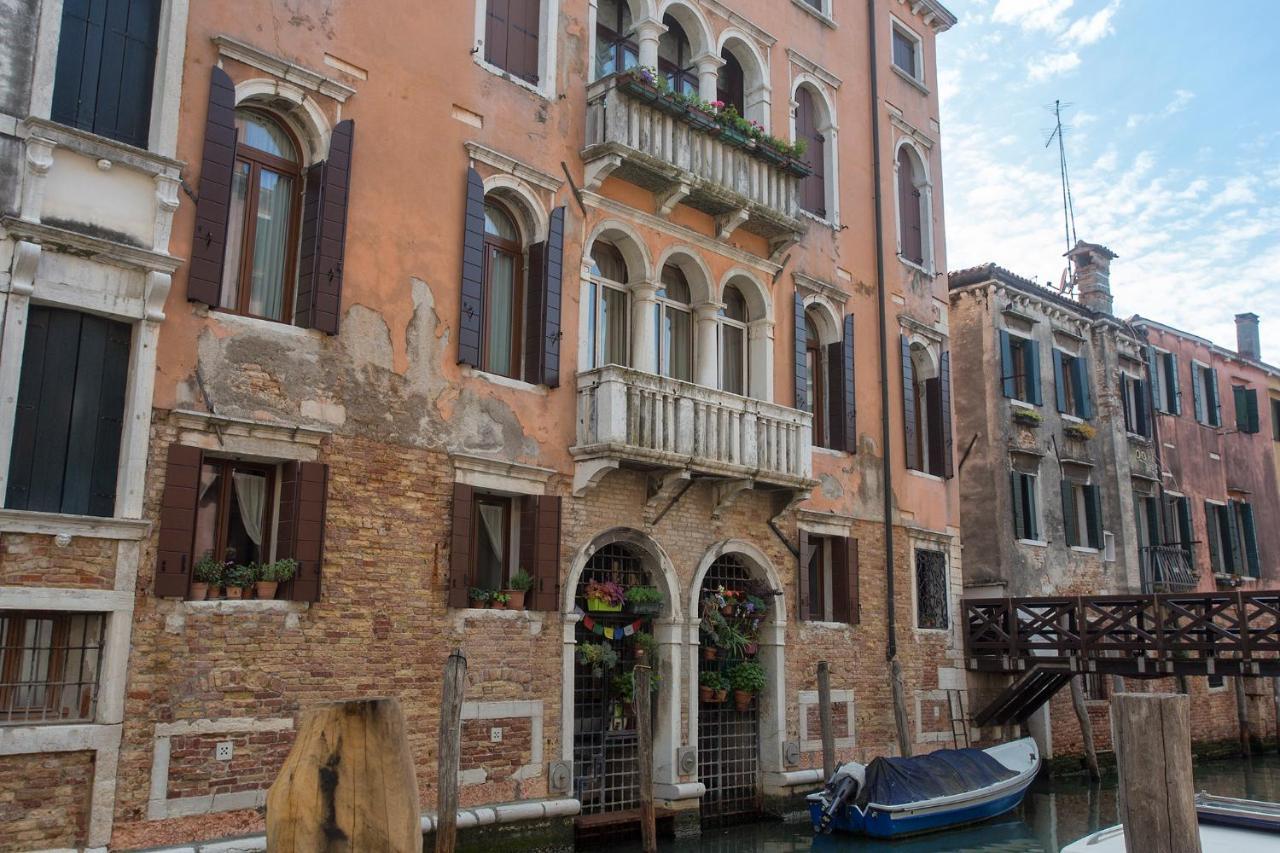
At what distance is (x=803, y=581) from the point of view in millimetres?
13867

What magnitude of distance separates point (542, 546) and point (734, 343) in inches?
173

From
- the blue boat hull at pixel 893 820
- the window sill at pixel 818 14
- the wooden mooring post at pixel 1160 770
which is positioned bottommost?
the blue boat hull at pixel 893 820

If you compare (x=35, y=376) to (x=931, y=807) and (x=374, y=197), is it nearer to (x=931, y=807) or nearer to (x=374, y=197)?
(x=374, y=197)

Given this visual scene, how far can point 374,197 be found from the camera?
398 inches

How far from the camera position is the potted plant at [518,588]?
10711 mm

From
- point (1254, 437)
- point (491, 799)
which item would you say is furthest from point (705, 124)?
point (1254, 437)

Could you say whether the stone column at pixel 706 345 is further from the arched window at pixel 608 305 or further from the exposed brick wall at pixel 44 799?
the exposed brick wall at pixel 44 799

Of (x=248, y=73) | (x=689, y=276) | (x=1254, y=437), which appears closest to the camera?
(x=248, y=73)

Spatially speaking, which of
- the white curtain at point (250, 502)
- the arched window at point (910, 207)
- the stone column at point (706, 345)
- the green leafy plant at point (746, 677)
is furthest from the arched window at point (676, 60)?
the white curtain at point (250, 502)

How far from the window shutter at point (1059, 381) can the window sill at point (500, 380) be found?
12379 millimetres

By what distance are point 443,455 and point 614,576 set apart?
2.73m

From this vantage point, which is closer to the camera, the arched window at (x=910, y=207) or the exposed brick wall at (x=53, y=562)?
the exposed brick wall at (x=53, y=562)

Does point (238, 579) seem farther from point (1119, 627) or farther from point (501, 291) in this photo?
point (1119, 627)

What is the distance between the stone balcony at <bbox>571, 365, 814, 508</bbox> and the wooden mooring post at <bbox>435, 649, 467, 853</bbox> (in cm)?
274
